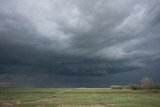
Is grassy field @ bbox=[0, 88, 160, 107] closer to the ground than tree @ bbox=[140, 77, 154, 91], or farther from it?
closer to the ground

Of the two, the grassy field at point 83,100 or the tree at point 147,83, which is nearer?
the grassy field at point 83,100

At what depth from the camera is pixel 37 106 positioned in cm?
5306

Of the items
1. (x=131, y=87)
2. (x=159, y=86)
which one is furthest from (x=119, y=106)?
(x=131, y=87)

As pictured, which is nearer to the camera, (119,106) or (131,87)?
(119,106)

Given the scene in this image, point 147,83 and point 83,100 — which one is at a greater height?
point 147,83

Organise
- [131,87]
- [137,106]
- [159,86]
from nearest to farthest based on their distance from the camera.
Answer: [137,106], [159,86], [131,87]

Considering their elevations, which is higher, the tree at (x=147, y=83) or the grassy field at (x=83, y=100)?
the tree at (x=147, y=83)

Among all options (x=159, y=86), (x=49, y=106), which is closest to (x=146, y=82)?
(x=159, y=86)

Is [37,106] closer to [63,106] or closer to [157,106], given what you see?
[63,106]

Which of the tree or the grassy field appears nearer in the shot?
the grassy field

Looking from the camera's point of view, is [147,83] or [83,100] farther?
[147,83]

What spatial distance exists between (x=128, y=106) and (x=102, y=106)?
5646 millimetres

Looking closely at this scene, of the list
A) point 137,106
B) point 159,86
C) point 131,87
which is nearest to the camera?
point 137,106

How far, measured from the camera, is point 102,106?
176 ft
